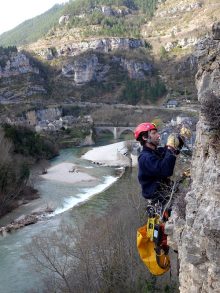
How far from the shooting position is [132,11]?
185m

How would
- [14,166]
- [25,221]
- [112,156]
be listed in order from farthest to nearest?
[112,156], [14,166], [25,221]

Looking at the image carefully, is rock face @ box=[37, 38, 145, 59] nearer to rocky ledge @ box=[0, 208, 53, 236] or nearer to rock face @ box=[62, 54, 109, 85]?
rock face @ box=[62, 54, 109, 85]

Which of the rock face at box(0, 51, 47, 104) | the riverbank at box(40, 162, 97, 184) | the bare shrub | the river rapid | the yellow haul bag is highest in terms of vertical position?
the bare shrub

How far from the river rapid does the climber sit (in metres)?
16.1

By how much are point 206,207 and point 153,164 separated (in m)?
1.31

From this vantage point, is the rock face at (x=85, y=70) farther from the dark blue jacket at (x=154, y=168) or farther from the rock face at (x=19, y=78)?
the dark blue jacket at (x=154, y=168)

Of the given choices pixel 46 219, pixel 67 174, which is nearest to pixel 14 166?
pixel 67 174

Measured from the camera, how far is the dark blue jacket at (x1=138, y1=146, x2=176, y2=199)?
4789 millimetres

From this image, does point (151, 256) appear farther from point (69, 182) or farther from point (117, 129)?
point (117, 129)

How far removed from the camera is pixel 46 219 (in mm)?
31234

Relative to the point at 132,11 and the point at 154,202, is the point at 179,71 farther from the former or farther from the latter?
the point at 154,202

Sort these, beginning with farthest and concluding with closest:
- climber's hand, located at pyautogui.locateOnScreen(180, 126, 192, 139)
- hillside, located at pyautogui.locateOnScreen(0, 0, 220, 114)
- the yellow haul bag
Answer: hillside, located at pyautogui.locateOnScreen(0, 0, 220, 114) → the yellow haul bag → climber's hand, located at pyautogui.locateOnScreen(180, 126, 192, 139)

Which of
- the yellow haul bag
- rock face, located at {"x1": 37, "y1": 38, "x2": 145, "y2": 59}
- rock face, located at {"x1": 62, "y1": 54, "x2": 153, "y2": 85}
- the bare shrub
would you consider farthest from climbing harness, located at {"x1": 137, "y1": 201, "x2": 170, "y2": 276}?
rock face, located at {"x1": 37, "y1": 38, "x2": 145, "y2": 59}

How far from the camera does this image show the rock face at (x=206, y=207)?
11.9 ft
